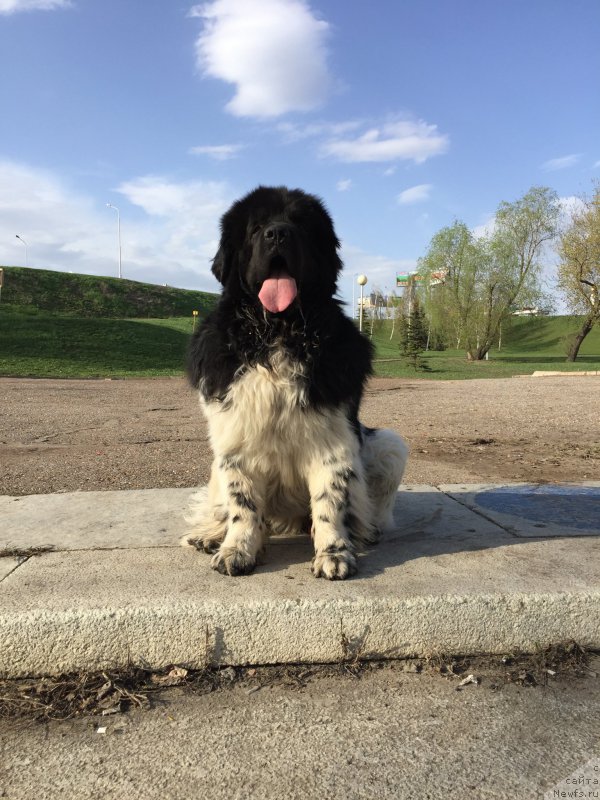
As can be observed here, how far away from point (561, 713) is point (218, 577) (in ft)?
4.89

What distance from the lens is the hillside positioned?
172 feet

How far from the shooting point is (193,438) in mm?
8883

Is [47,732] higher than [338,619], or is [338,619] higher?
[338,619]

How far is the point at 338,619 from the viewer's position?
92.7 inches

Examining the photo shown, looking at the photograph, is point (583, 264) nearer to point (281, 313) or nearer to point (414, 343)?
point (414, 343)

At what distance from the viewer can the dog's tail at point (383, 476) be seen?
354 centimetres

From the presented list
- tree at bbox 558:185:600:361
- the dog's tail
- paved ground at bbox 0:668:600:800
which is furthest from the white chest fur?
tree at bbox 558:185:600:361

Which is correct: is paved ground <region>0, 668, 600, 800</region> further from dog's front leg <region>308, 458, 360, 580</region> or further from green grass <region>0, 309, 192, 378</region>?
green grass <region>0, 309, 192, 378</region>

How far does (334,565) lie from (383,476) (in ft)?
3.12

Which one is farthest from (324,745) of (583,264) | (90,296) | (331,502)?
(90,296)

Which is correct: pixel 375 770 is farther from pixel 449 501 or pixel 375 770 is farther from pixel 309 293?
pixel 449 501

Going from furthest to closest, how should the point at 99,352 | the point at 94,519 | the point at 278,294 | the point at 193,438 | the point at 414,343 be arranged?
the point at 414,343, the point at 99,352, the point at 193,438, the point at 94,519, the point at 278,294

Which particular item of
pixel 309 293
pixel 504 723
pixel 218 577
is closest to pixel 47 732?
pixel 218 577

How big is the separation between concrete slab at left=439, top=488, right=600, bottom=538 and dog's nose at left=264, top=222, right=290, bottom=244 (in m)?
2.17
